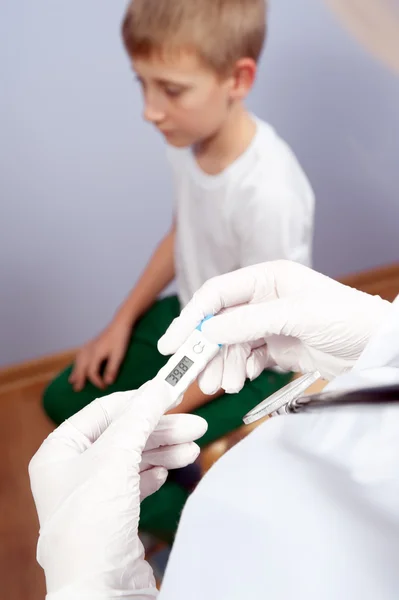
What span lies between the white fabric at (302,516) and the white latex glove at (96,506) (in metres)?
0.08

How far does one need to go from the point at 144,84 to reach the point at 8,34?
248mm

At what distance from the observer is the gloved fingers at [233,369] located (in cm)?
54

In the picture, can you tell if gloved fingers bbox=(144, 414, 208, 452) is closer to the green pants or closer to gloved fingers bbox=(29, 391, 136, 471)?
gloved fingers bbox=(29, 391, 136, 471)

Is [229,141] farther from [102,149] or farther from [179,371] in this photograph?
[179,371]

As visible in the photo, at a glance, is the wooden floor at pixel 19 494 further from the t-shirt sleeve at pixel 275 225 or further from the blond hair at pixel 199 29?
the blond hair at pixel 199 29

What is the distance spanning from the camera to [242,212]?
35.4 inches

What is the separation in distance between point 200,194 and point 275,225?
0.16 metres

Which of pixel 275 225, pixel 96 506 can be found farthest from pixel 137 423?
pixel 275 225

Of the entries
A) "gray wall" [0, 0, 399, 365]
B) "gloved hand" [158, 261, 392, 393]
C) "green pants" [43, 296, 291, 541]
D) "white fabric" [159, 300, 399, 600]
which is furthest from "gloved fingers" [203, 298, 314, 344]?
"gray wall" [0, 0, 399, 365]

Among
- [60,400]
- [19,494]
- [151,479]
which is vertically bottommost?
[19,494]

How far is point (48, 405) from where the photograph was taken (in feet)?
3.36

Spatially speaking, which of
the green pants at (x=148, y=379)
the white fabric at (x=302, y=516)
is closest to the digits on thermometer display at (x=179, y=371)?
the white fabric at (x=302, y=516)

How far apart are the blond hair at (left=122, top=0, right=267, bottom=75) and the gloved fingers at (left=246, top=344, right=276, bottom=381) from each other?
455 millimetres

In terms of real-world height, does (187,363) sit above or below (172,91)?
below
